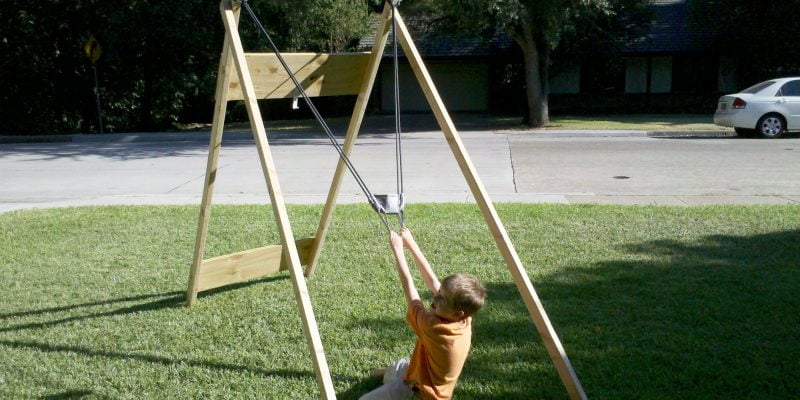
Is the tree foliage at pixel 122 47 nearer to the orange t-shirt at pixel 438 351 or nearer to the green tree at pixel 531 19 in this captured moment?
the green tree at pixel 531 19

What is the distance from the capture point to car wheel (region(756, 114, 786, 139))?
60.6ft

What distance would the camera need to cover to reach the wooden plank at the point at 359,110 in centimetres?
474

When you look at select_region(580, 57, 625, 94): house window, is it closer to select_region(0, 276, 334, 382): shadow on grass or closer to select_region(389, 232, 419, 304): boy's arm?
select_region(0, 276, 334, 382): shadow on grass

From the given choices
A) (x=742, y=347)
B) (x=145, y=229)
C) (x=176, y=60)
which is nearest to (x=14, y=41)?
(x=176, y=60)

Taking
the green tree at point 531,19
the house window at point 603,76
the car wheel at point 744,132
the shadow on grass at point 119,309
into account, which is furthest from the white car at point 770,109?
the shadow on grass at point 119,309

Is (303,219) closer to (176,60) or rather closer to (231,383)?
(231,383)

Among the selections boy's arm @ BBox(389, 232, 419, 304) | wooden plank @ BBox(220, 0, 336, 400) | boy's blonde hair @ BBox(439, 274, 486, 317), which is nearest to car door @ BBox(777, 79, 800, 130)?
wooden plank @ BBox(220, 0, 336, 400)

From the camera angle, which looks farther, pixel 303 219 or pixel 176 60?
pixel 176 60

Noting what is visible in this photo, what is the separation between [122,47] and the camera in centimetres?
2442

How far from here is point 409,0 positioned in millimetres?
22328

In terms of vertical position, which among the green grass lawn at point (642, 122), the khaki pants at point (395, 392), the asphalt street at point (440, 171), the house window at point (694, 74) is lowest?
the khaki pants at point (395, 392)

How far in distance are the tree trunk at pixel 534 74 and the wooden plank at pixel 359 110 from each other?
16799mm

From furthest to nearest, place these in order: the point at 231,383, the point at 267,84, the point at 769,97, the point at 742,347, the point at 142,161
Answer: the point at 769,97 < the point at 142,161 < the point at 267,84 < the point at 742,347 < the point at 231,383

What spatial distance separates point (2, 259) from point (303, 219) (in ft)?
10.1
